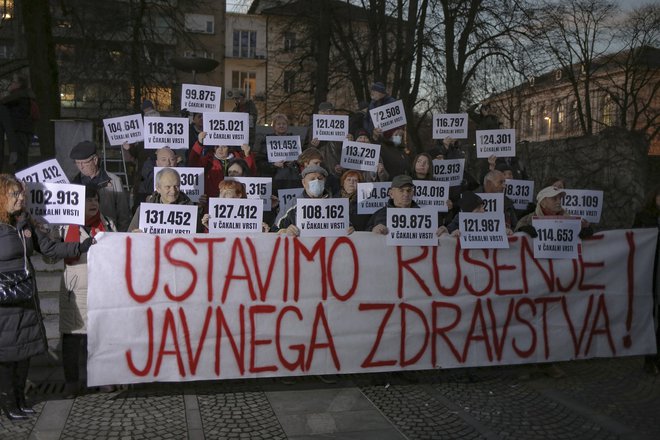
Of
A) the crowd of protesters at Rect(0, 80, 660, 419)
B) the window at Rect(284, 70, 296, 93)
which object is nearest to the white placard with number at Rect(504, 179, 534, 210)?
the crowd of protesters at Rect(0, 80, 660, 419)

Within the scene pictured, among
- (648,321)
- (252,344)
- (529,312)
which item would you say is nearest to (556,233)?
(529,312)

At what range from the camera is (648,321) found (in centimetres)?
618

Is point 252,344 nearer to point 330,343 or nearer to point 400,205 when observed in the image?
point 330,343

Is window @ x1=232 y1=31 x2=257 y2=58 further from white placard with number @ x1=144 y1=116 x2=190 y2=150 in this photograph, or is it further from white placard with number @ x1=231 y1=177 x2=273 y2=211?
white placard with number @ x1=231 y1=177 x2=273 y2=211

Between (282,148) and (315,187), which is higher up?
Result: (282,148)

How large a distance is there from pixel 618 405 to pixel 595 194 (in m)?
2.07

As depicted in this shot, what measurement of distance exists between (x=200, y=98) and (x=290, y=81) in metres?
14.2

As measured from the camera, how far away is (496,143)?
8.45 m

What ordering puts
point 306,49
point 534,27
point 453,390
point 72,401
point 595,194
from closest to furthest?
point 72,401 < point 453,390 < point 595,194 < point 534,27 < point 306,49

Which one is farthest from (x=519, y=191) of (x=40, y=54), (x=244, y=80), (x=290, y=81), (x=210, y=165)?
(x=244, y=80)

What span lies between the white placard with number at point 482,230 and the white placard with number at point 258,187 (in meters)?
2.13

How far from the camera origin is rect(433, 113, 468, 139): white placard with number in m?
8.59

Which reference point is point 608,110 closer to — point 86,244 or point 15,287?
point 86,244

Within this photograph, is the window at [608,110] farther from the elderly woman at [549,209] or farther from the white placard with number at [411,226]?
the white placard with number at [411,226]
